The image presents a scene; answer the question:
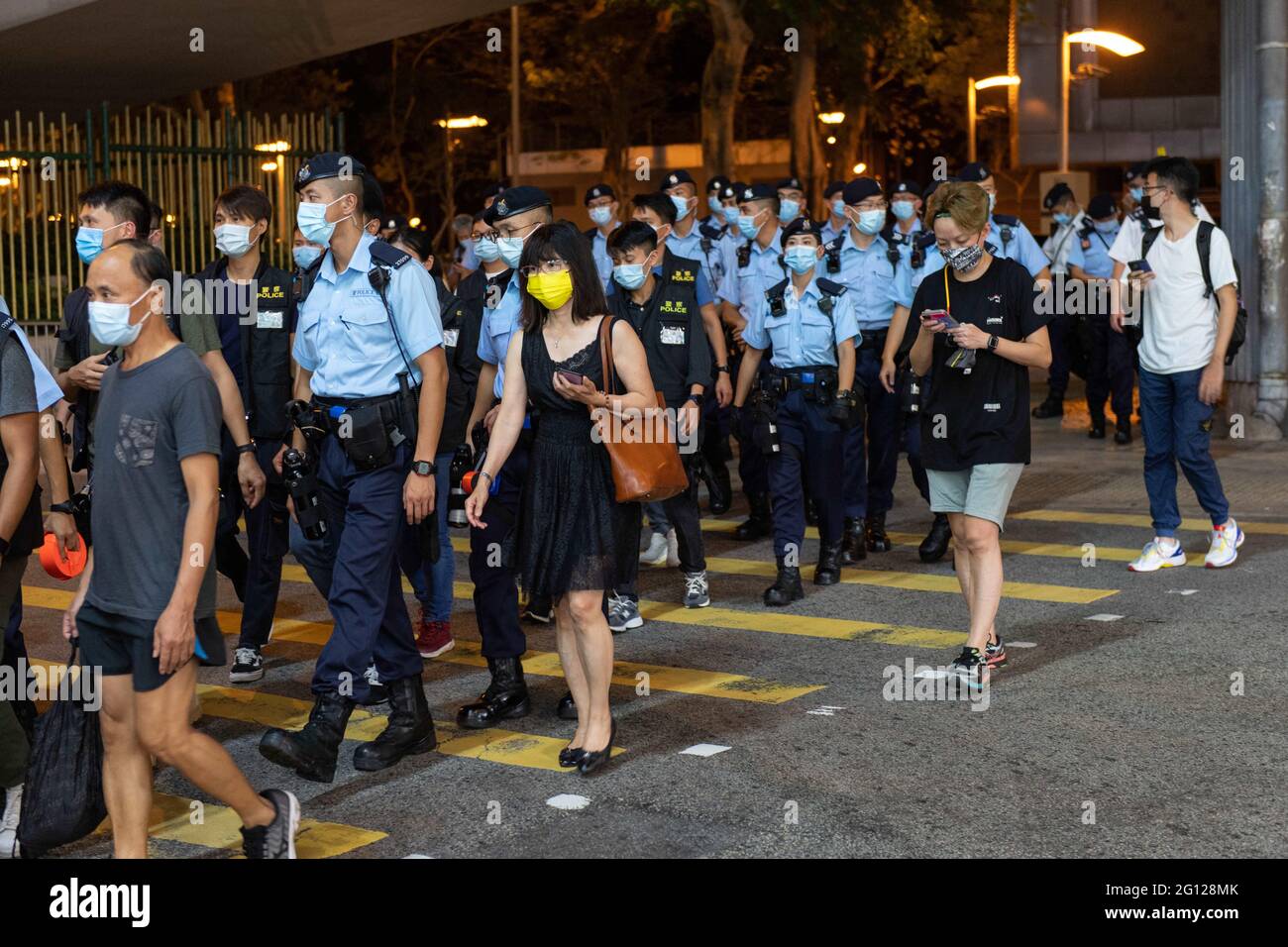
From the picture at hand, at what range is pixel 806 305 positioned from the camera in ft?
30.4

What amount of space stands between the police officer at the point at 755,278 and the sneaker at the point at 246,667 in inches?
152

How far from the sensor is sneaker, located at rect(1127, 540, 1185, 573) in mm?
9477

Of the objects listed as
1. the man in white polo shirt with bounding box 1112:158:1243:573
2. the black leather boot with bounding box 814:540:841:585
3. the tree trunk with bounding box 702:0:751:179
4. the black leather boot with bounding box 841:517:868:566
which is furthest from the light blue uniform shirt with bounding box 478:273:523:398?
the tree trunk with bounding box 702:0:751:179

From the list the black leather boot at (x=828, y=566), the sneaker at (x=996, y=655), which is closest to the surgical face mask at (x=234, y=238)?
the sneaker at (x=996, y=655)

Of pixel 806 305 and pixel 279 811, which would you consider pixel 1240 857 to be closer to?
pixel 279 811

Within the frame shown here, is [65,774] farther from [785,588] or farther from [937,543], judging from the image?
[937,543]

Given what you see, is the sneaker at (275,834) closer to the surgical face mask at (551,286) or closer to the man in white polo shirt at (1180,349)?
the surgical face mask at (551,286)

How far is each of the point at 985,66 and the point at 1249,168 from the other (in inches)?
1436

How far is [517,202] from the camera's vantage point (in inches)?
268

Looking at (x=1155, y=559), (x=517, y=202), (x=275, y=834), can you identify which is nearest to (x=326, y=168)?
(x=517, y=202)

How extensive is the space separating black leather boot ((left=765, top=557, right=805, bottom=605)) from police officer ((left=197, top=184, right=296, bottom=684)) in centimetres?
260

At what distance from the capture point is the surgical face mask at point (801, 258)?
9164 mm

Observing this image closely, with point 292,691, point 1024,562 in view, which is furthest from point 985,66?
point 292,691

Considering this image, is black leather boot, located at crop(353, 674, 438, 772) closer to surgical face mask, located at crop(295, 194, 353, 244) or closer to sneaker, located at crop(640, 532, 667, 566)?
surgical face mask, located at crop(295, 194, 353, 244)
